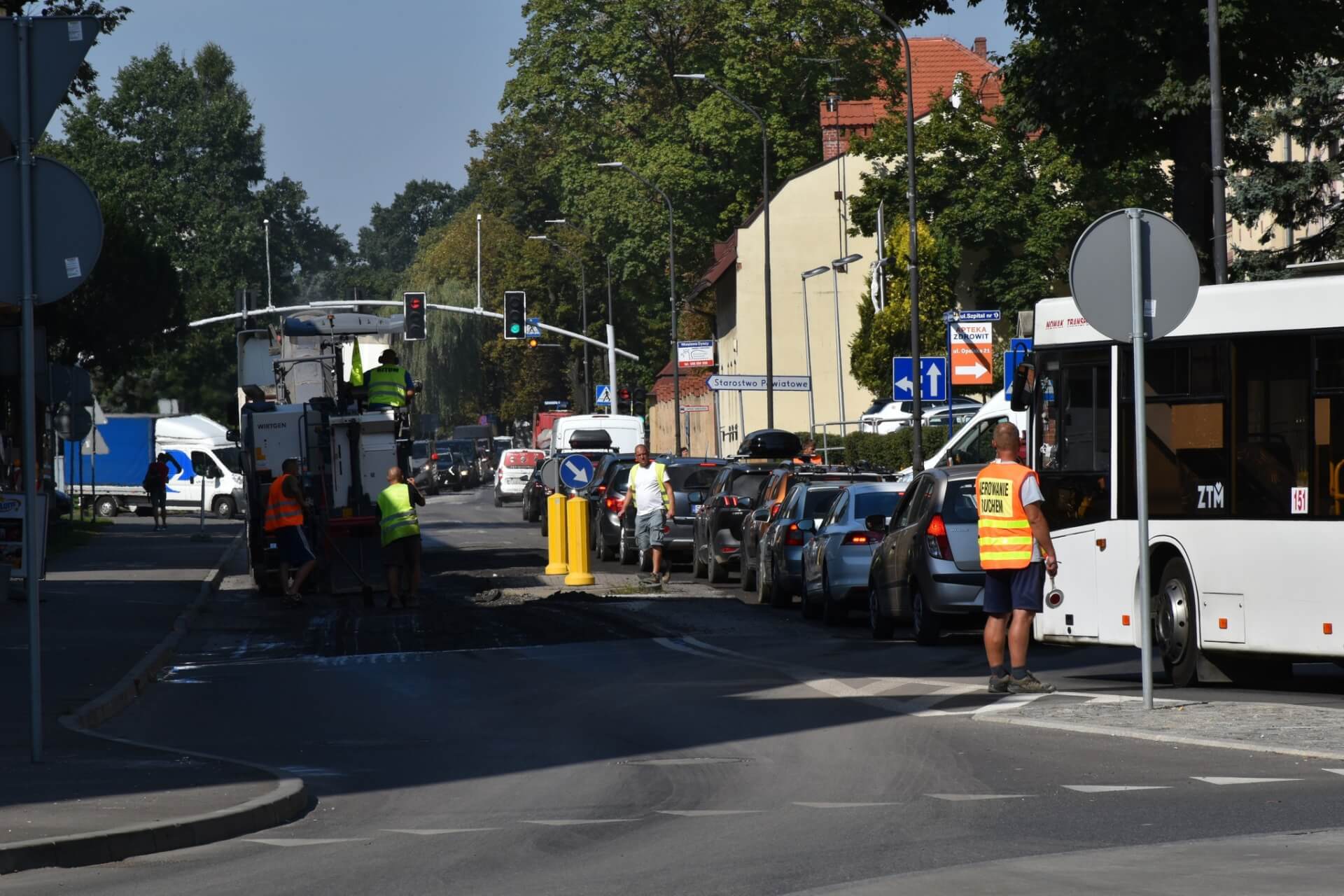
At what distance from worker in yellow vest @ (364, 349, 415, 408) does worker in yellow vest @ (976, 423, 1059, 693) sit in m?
16.4

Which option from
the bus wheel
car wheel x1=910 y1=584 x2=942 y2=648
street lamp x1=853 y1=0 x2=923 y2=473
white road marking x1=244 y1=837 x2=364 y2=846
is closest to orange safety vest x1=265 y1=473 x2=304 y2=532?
street lamp x1=853 y1=0 x2=923 y2=473

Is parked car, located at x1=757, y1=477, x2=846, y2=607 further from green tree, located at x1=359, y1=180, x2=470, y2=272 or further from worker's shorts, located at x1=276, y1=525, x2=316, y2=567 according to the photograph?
green tree, located at x1=359, y1=180, x2=470, y2=272

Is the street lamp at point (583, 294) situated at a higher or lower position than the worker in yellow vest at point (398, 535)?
higher

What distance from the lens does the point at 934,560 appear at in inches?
764

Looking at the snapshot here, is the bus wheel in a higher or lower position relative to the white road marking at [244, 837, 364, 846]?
higher

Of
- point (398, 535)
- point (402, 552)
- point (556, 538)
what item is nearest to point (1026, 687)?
point (398, 535)

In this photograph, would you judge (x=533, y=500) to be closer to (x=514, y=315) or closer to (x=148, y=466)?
(x=514, y=315)

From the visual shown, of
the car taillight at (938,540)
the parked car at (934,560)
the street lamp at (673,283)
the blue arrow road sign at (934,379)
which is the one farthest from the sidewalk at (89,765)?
the street lamp at (673,283)

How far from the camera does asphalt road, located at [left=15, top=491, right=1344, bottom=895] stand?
25.9 feet

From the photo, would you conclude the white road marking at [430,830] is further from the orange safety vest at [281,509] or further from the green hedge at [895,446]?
the green hedge at [895,446]

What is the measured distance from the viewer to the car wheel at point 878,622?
2050 centimetres

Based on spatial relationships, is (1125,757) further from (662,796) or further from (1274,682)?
(1274,682)

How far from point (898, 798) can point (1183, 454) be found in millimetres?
6149

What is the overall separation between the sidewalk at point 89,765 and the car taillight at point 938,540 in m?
7.03
